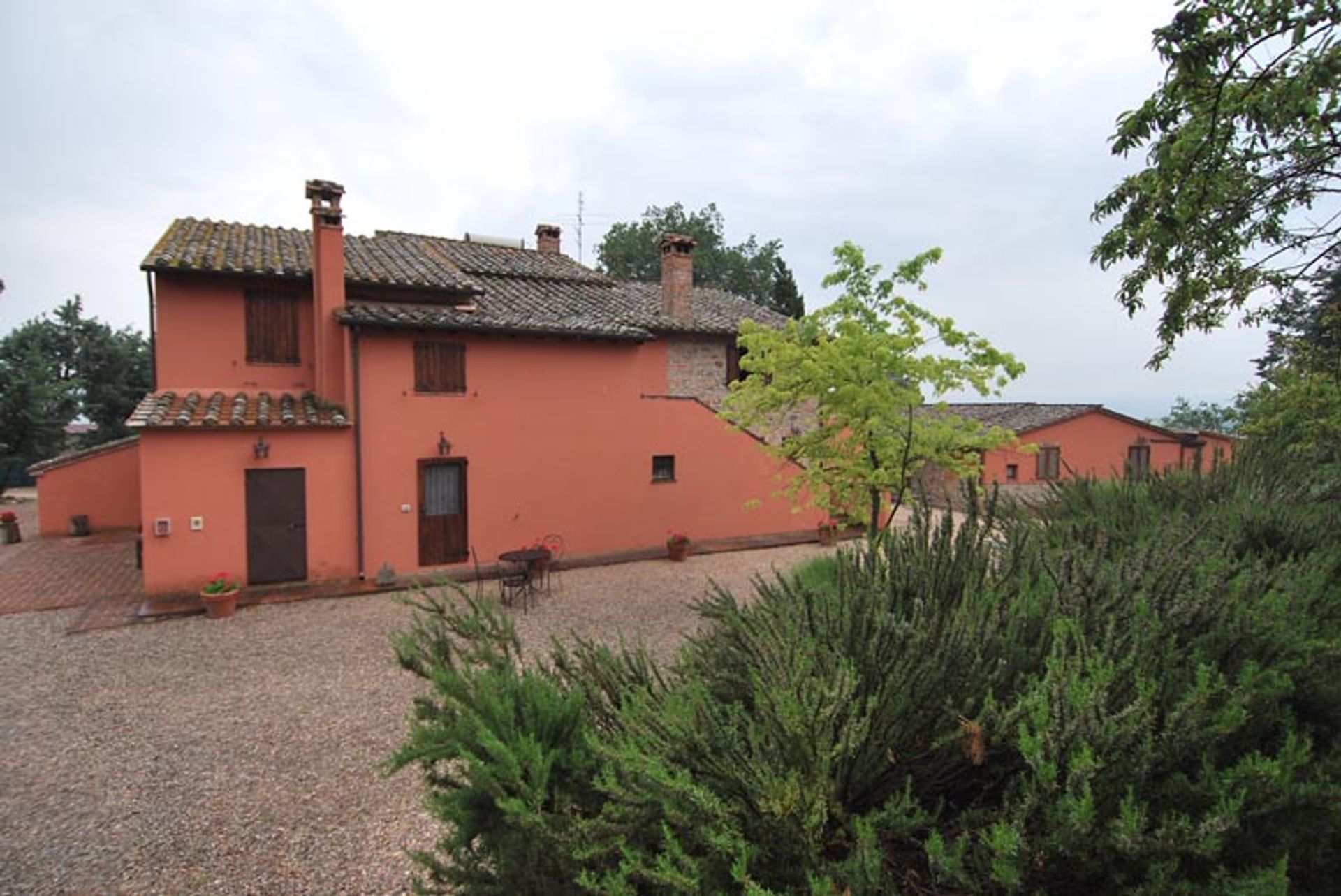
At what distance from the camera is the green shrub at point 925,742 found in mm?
2080

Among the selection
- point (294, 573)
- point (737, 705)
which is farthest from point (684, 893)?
point (294, 573)

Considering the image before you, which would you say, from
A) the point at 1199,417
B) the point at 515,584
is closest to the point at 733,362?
the point at 515,584

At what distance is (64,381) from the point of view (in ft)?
88.5

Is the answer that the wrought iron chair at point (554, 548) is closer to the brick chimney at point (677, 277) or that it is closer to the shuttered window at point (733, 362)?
the shuttered window at point (733, 362)

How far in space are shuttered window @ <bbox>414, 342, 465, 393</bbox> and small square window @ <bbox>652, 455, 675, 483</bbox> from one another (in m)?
4.92

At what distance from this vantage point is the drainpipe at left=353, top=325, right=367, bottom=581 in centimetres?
1227

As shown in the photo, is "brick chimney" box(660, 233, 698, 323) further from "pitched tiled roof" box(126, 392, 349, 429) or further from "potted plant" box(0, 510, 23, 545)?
"potted plant" box(0, 510, 23, 545)

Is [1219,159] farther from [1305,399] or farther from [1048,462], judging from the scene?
[1048,462]

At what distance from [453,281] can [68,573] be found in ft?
32.5

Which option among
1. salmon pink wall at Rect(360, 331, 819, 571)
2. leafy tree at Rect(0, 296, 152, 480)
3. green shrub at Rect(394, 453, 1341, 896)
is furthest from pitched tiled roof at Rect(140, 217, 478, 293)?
leafy tree at Rect(0, 296, 152, 480)

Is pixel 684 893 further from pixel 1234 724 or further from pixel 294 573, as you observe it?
pixel 294 573

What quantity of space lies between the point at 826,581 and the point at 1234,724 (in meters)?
1.98

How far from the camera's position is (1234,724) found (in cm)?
225

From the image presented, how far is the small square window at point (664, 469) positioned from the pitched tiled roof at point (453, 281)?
3070 mm
